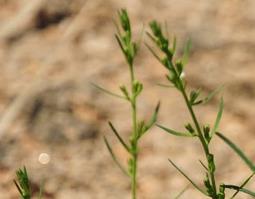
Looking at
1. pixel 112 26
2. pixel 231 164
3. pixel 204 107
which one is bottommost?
pixel 231 164

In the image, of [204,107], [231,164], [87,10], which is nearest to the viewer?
[231,164]

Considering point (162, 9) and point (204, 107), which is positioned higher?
point (162, 9)

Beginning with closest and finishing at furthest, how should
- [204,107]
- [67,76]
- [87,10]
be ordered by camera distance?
[204,107]
[67,76]
[87,10]

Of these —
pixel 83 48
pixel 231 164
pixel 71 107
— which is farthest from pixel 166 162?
pixel 83 48

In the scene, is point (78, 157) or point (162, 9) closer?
point (78, 157)

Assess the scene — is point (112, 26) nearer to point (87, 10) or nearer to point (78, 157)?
point (87, 10)

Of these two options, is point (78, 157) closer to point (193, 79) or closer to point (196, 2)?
point (193, 79)
